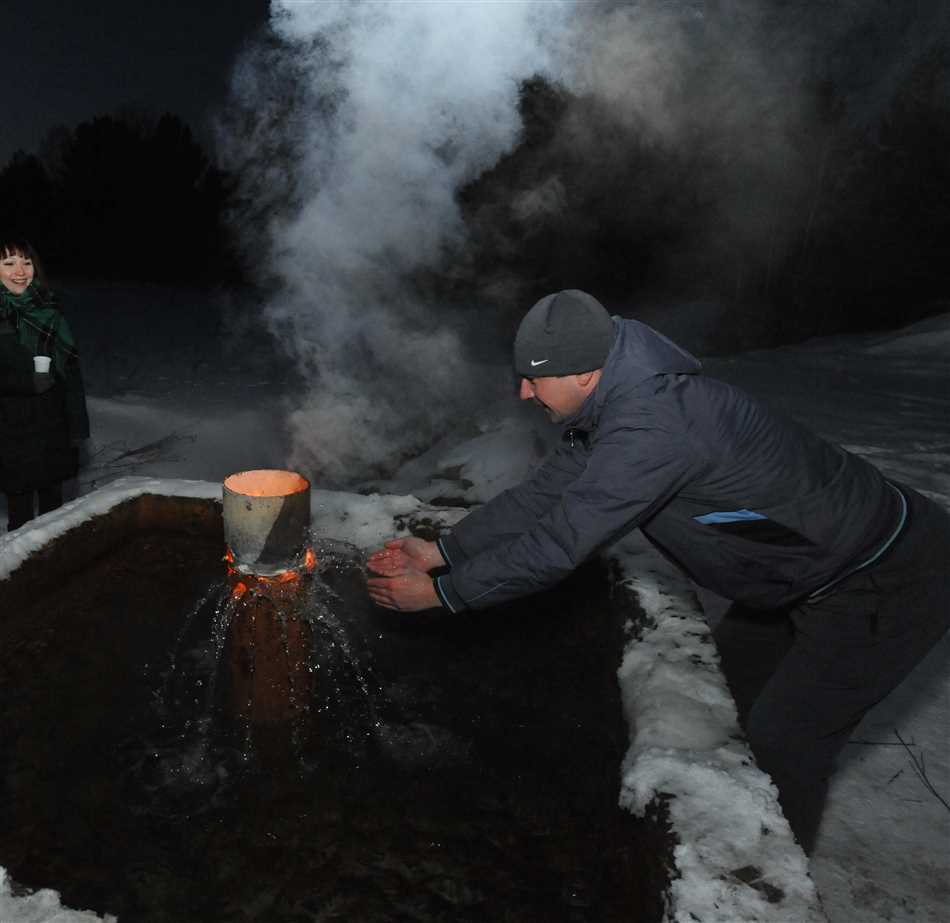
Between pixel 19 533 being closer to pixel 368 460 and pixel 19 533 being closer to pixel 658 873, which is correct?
pixel 658 873

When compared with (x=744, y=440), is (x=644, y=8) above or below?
above

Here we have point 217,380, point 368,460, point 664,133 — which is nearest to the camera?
point 368,460

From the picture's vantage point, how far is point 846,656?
1.94 metres

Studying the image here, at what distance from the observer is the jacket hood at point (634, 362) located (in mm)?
1778

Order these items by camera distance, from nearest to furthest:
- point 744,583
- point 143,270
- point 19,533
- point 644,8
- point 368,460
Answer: point 744,583 < point 19,533 < point 368,460 < point 644,8 < point 143,270

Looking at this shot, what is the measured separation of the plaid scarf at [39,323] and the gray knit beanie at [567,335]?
2985mm

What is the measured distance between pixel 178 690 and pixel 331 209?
8307 mm

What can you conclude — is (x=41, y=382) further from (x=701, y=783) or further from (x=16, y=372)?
(x=701, y=783)

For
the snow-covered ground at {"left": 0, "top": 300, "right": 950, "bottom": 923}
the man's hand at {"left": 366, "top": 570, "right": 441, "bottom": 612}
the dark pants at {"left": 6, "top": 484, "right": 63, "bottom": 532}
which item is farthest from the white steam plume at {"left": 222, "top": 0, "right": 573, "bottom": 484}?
the man's hand at {"left": 366, "top": 570, "right": 441, "bottom": 612}

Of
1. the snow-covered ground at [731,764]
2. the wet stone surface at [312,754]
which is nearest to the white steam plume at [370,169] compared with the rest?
the snow-covered ground at [731,764]

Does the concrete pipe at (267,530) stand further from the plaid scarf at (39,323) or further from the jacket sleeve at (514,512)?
the plaid scarf at (39,323)

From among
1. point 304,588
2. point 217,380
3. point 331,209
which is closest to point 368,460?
point 331,209

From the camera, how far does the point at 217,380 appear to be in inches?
474

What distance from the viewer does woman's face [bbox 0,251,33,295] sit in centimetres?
353
